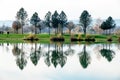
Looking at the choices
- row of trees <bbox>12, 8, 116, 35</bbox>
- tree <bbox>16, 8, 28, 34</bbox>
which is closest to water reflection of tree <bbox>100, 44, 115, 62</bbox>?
row of trees <bbox>12, 8, 116, 35</bbox>

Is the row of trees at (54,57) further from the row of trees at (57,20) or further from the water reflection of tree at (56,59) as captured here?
the row of trees at (57,20)

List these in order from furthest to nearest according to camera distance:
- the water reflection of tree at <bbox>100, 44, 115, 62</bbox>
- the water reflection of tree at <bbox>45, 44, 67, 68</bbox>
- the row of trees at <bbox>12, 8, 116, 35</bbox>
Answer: the row of trees at <bbox>12, 8, 116, 35</bbox>
the water reflection of tree at <bbox>100, 44, 115, 62</bbox>
the water reflection of tree at <bbox>45, 44, 67, 68</bbox>

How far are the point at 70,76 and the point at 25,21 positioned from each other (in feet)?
235

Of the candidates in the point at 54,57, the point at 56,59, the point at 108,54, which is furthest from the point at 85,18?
the point at 56,59

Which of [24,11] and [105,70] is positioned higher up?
[24,11]

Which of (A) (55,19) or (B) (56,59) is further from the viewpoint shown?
(A) (55,19)

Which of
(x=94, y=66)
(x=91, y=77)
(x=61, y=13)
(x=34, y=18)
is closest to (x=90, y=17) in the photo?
(x=61, y=13)

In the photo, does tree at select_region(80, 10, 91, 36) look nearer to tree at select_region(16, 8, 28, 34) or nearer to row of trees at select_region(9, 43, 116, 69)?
tree at select_region(16, 8, 28, 34)

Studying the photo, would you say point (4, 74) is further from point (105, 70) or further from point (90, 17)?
point (90, 17)

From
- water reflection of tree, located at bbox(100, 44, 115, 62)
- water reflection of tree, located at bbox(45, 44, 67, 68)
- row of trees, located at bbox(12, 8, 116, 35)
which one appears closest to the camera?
water reflection of tree, located at bbox(45, 44, 67, 68)

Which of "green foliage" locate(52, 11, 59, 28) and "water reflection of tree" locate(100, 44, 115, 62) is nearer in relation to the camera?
"water reflection of tree" locate(100, 44, 115, 62)

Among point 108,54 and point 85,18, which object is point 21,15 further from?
point 108,54

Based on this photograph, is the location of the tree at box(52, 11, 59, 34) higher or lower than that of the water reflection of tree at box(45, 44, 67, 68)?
higher

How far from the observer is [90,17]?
289ft
